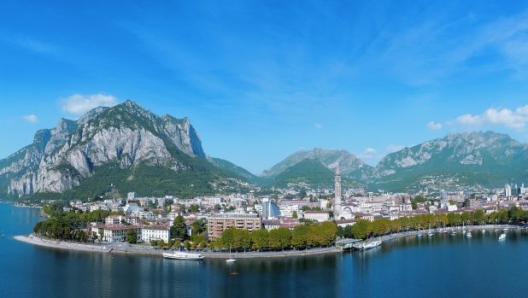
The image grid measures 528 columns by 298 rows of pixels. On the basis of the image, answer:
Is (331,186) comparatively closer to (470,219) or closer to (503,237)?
(470,219)

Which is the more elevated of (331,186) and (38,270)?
(331,186)

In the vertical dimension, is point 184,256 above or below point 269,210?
below

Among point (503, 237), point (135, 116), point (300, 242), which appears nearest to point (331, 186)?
point (135, 116)

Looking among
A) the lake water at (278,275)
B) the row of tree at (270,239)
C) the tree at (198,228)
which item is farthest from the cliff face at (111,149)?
the row of tree at (270,239)

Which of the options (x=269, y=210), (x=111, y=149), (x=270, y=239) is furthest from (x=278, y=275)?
(x=111, y=149)

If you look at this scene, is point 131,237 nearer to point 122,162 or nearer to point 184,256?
point 184,256
